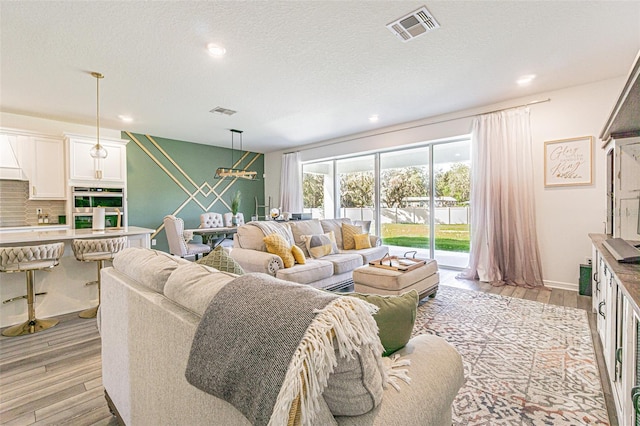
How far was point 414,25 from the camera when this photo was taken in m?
2.45

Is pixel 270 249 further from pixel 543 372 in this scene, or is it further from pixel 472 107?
pixel 472 107

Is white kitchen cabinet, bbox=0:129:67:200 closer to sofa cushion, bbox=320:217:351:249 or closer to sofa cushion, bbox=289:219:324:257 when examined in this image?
sofa cushion, bbox=289:219:324:257

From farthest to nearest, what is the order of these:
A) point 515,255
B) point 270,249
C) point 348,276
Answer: point 515,255
point 348,276
point 270,249

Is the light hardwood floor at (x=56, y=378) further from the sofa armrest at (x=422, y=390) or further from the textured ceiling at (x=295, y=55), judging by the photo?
the textured ceiling at (x=295, y=55)

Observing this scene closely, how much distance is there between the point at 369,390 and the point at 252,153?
7.75 m

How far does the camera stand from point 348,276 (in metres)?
3.85

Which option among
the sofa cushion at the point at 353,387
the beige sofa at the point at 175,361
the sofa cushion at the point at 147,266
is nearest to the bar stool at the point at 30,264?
the sofa cushion at the point at 147,266

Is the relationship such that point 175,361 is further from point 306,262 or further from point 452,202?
point 452,202

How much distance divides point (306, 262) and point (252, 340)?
288cm

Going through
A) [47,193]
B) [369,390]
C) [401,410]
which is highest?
[47,193]

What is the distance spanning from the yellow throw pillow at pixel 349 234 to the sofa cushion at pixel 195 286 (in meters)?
3.58

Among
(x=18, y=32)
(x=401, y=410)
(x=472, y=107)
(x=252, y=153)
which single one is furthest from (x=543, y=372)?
(x=252, y=153)

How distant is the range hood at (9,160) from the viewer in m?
4.31

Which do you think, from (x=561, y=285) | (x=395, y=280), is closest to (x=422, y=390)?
(x=395, y=280)
